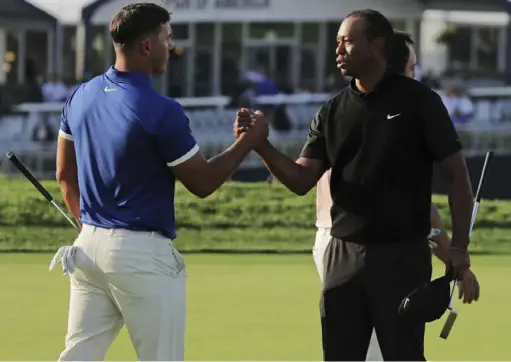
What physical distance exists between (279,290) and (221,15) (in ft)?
83.0

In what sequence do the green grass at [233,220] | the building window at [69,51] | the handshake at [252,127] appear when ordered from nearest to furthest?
1. the handshake at [252,127]
2. the green grass at [233,220]
3. the building window at [69,51]

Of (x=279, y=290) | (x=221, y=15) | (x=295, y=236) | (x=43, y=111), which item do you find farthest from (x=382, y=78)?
(x=221, y=15)

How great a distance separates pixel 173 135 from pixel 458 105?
22980 millimetres

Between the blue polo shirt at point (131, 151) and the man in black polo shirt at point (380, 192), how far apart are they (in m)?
0.63

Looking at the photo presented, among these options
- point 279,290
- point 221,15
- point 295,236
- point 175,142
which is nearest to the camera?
point 175,142

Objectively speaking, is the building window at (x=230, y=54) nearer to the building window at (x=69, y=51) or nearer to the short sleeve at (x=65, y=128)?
the building window at (x=69, y=51)

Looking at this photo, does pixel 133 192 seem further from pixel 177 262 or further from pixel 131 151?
pixel 177 262

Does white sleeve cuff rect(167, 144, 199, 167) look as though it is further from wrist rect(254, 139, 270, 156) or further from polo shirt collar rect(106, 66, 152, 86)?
wrist rect(254, 139, 270, 156)

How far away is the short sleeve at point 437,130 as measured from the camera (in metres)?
5.37

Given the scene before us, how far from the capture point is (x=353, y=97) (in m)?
5.54

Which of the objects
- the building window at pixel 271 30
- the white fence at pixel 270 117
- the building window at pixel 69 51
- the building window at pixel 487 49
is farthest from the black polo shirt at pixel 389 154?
the building window at pixel 487 49

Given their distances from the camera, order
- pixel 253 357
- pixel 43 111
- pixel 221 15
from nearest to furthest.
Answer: pixel 253 357
pixel 43 111
pixel 221 15

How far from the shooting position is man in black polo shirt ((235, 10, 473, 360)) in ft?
17.7

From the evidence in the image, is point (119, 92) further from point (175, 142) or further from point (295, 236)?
point (295, 236)
